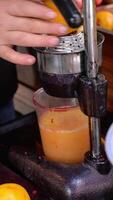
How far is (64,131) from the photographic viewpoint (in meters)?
0.75

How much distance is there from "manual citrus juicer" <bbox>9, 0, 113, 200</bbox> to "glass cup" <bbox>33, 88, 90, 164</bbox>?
0.04 metres

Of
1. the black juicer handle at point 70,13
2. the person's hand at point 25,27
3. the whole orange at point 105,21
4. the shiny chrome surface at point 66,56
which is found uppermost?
the black juicer handle at point 70,13

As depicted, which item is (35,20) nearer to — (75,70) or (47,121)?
(75,70)

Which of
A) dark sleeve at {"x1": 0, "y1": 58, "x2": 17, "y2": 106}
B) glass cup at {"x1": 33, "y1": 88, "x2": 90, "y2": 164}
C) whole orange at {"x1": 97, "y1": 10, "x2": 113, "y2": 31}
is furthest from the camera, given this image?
dark sleeve at {"x1": 0, "y1": 58, "x2": 17, "y2": 106}

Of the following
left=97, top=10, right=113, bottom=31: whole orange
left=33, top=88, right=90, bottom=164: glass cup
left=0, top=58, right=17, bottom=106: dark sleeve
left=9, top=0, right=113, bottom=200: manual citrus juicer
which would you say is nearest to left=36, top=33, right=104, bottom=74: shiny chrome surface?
left=9, top=0, right=113, bottom=200: manual citrus juicer

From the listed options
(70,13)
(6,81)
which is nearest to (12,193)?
(70,13)

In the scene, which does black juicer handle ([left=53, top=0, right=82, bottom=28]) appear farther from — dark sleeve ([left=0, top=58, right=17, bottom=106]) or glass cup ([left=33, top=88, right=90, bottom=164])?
dark sleeve ([left=0, top=58, right=17, bottom=106])

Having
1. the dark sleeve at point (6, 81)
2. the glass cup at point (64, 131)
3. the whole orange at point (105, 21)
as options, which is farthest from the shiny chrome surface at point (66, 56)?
the dark sleeve at point (6, 81)

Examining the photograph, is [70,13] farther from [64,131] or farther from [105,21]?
[105,21]

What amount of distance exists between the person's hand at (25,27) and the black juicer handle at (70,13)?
41mm

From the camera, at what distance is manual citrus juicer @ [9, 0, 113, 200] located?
0.59m

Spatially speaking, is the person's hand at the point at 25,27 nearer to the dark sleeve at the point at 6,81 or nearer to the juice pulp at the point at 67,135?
the juice pulp at the point at 67,135

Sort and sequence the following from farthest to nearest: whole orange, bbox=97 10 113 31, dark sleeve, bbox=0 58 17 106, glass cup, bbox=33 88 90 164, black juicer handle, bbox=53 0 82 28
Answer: dark sleeve, bbox=0 58 17 106 < whole orange, bbox=97 10 113 31 < glass cup, bbox=33 88 90 164 < black juicer handle, bbox=53 0 82 28

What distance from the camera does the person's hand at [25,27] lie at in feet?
1.97
